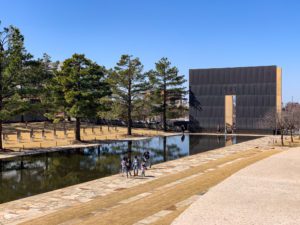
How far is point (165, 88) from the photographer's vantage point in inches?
2768

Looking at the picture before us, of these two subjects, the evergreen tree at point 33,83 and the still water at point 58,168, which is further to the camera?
the evergreen tree at point 33,83

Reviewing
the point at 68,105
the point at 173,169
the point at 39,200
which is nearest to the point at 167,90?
the point at 68,105

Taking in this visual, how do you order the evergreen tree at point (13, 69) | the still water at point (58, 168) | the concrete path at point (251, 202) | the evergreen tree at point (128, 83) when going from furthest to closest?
1. the evergreen tree at point (128, 83)
2. the evergreen tree at point (13, 69)
3. the still water at point (58, 168)
4. the concrete path at point (251, 202)

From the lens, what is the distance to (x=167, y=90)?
70.2 meters

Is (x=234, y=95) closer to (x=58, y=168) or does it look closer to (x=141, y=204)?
(x=58, y=168)

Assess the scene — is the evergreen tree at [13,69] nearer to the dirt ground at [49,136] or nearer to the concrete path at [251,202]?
the dirt ground at [49,136]

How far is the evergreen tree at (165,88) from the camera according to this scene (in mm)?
69000

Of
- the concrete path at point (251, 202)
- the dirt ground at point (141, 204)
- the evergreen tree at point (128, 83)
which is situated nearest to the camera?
the concrete path at point (251, 202)

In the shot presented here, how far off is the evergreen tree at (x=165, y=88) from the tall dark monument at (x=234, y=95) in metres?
4.23

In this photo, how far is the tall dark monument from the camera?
6712 centimetres

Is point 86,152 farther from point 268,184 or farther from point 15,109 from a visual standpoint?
point 268,184

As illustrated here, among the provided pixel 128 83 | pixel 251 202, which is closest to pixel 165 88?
pixel 128 83

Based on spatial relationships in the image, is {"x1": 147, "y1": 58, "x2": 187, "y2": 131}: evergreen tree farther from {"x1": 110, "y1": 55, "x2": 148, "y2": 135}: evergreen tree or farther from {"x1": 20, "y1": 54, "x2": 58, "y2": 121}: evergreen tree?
{"x1": 20, "y1": 54, "x2": 58, "y2": 121}: evergreen tree

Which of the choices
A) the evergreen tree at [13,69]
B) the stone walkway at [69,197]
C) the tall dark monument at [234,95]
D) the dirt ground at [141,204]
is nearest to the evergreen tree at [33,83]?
the evergreen tree at [13,69]
